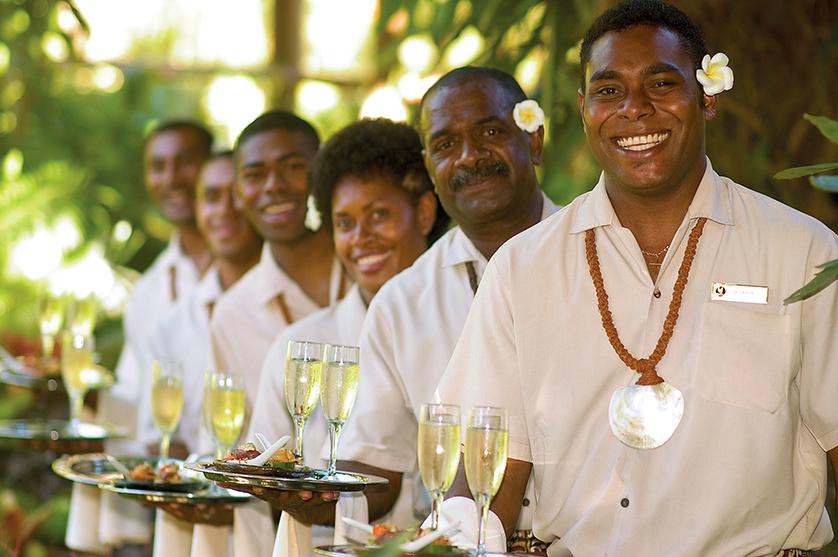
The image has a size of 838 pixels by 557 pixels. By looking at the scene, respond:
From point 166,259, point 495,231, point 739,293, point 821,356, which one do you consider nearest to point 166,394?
point 495,231

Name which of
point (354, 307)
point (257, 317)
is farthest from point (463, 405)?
point (257, 317)

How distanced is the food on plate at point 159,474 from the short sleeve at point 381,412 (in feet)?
1.86

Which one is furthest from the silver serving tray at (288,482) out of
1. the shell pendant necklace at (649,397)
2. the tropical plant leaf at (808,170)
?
the tropical plant leaf at (808,170)

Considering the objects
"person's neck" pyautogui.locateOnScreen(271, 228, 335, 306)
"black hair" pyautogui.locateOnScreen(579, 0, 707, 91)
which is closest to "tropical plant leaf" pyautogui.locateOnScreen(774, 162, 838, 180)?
"black hair" pyautogui.locateOnScreen(579, 0, 707, 91)

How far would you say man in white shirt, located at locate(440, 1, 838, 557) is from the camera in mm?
3627

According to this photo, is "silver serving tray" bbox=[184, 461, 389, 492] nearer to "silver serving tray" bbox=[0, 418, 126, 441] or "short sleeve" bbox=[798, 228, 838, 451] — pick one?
"short sleeve" bbox=[798, 228, 838, 451]

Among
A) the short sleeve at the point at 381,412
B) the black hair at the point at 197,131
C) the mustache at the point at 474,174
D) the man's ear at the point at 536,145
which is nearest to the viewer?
the mustache at the point at 474,174

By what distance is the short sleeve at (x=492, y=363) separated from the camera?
3.85 metres

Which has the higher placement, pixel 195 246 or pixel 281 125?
pixel 281 125

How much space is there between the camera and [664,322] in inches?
147

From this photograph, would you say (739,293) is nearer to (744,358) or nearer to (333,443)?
(744,358)

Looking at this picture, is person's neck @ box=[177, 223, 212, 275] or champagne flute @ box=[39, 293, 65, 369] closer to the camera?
champagne flute @ box=[39, 293, 65, 369]

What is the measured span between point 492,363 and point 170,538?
2.00m

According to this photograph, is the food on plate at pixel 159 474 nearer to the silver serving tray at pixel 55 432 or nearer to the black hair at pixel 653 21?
the silver serving tray at pixel 55 432
